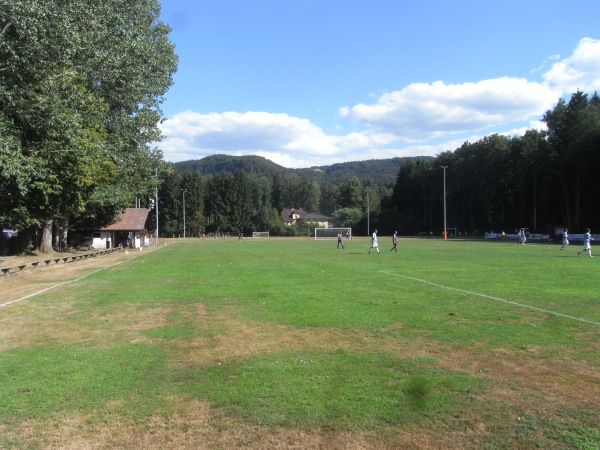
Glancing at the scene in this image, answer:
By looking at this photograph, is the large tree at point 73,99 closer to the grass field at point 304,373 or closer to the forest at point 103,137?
the forest at point 103,137

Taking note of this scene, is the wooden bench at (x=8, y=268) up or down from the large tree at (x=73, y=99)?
down

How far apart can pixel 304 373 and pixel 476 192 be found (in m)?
101

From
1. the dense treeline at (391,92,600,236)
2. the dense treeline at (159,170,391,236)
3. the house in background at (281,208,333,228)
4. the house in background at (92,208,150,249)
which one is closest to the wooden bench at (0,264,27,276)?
the house in background at (92,208,150,249)

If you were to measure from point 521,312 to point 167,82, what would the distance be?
103 feet

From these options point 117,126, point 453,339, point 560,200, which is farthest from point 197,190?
point 453,339

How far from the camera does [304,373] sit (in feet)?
20.8

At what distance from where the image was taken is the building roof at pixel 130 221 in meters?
62.9

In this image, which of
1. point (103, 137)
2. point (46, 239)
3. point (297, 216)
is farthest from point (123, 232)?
point (297, 216)

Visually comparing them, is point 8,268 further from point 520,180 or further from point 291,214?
point 291,214

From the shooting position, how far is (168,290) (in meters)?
15.5

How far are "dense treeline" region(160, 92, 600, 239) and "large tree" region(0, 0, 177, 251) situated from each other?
6129 cm

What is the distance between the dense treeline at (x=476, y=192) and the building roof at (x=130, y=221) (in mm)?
49867

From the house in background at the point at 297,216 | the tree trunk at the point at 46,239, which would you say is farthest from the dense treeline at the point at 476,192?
the tree trunk at the point at 46,239

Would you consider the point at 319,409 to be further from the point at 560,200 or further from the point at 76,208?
the point at 560,200
